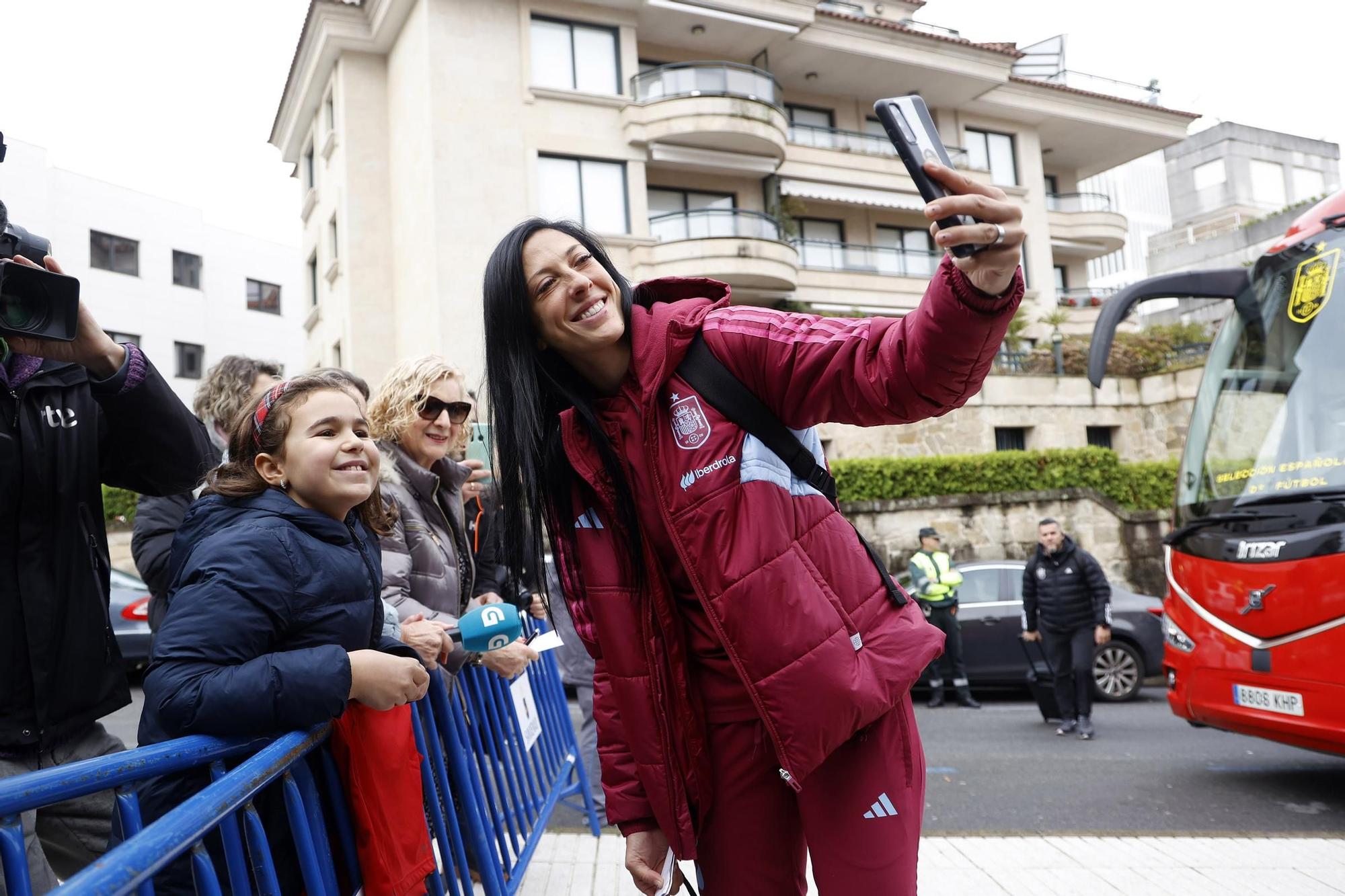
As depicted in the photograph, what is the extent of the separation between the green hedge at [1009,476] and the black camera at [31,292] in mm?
16149

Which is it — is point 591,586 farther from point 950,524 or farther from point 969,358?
point 950,524

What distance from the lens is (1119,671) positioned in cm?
1080

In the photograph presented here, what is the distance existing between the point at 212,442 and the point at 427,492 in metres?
0.84

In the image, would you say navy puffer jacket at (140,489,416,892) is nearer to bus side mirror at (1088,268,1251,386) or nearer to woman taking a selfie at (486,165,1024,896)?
woman taking a selfie at (486,165,1024,896)

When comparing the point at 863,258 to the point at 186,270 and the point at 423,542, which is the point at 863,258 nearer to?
the point at 423,542

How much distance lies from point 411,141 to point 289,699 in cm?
2092

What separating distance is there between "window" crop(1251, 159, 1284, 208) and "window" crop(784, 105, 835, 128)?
29261mm

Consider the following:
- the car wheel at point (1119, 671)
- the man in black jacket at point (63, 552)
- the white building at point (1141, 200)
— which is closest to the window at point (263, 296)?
the car wheel at point (1119, 671)

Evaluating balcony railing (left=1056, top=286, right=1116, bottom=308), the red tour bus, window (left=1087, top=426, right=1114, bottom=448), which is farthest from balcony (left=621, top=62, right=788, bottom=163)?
the red tour bus

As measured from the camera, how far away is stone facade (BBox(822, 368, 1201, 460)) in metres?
20.9

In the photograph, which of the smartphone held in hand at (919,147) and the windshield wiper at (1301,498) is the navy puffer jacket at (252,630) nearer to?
the smartphone held in hand at (919,147)

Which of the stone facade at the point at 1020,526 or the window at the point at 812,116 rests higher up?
the window at the point at 812,116

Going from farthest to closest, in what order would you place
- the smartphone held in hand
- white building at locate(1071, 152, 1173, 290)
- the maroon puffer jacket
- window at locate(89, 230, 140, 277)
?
1. white building at locate(1071, 152, 1173, 290)
2. window at locate(89, 230, 140, 277)
3. the maroon puffer jacket
4. the smartphone held in hand

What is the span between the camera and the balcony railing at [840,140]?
25109 mm
